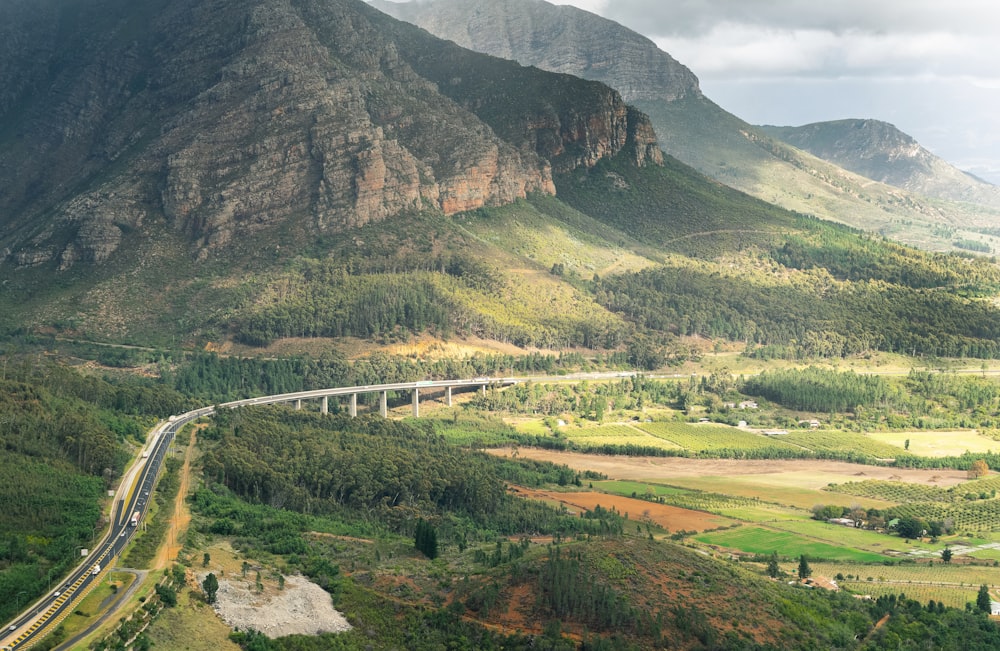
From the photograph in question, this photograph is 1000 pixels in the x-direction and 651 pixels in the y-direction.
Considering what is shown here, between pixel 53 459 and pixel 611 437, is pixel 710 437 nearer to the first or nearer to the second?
pixel 611 437

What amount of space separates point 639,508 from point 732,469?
91.9 ft

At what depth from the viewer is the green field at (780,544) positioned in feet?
378

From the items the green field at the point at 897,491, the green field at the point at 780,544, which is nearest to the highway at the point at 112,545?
the green field at the point at 780,544

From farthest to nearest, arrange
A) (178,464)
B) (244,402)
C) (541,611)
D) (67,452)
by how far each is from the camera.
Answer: (244,402)
(178,464)
(67,452)
(541,611)

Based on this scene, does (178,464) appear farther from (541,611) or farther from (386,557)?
(541,611)

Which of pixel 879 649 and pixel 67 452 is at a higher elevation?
pixel 67 452

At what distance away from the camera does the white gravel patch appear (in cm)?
8044

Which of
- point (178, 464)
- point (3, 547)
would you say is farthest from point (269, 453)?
point (3, 547)

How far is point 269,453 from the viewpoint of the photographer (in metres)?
126

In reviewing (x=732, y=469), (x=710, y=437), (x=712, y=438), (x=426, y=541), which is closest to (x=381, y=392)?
(x=710, y=437)

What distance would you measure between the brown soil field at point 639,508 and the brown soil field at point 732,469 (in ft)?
47.3

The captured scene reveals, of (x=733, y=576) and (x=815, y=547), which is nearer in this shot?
(x=733, y=576)

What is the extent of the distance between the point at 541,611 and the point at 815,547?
4213cm

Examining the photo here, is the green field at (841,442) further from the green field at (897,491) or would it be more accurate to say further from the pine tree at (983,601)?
the pine tree at (983,601)
